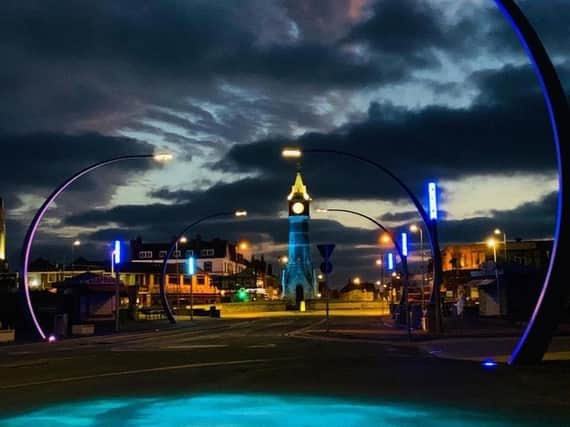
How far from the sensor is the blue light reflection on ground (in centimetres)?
1023

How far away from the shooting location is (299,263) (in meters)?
126

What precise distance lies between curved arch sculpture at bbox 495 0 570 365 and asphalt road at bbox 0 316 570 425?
989 millimetres

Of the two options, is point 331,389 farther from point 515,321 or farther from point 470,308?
point 470,308

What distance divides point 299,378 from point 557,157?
7.33 meters

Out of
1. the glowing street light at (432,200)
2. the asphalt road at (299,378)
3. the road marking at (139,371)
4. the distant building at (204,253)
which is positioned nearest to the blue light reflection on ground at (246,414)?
the asphalt road at (299,378)

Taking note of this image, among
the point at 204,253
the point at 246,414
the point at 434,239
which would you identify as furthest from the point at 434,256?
the point at 204,253

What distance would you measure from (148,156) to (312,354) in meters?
12.4

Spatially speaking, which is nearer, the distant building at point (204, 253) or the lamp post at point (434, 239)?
the lamp post at point (434, 239)

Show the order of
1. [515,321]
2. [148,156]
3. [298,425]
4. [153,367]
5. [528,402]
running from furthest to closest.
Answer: [515,321], [148,156], [153,367], [528,402], [298,425]

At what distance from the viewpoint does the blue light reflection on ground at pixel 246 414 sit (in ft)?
33.6

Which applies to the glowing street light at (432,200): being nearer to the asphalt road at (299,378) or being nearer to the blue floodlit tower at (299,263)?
the asphalt road at (299,378)

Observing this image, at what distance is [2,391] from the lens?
14398 mm

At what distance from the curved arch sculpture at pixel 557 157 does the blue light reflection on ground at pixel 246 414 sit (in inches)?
245

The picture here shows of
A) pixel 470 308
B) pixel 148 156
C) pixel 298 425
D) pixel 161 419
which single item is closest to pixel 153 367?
pixel 161 419
